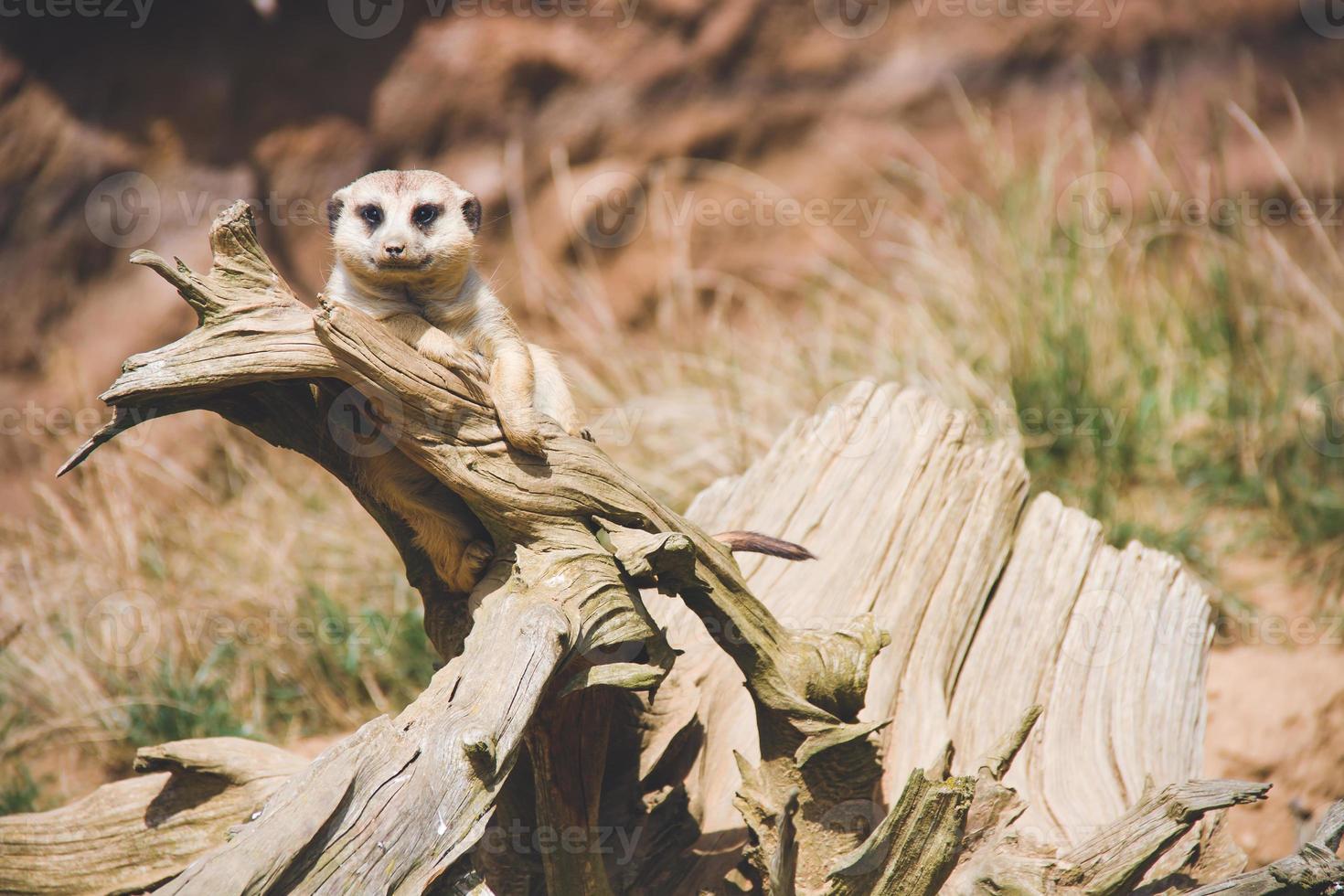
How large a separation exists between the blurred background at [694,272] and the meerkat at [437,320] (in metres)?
0.99

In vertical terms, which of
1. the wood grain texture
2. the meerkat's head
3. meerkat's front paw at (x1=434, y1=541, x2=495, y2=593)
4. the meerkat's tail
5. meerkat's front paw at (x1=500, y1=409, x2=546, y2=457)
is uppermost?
the meerkat's head

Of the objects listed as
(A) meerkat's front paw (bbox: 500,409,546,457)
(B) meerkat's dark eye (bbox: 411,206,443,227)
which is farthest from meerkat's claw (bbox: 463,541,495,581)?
(B) meerkat's dark eye (bbox: 411,206,443,227)

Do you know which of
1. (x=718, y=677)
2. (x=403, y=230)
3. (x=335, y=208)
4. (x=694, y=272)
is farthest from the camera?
(x=694, y=272)

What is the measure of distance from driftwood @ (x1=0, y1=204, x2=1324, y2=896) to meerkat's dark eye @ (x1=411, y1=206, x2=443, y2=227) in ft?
1.77

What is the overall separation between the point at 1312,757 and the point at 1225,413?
1.56 metres

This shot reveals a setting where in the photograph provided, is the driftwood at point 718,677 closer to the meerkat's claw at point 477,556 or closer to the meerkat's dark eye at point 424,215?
the meerkat's claw at point 477,556

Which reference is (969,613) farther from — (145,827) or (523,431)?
(145,827)

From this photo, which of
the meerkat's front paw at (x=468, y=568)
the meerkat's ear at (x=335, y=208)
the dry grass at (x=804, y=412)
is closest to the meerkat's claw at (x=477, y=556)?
the meerkat's front paw at (x=468, y=568)

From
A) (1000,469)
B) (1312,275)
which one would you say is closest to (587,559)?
(1000,469)

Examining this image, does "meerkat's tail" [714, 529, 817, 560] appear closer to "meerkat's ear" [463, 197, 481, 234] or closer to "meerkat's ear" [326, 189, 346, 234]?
"meerkat's ear" [463, 197, 481, 234]

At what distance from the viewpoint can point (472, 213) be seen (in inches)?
116

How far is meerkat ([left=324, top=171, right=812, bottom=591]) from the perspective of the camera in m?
2.35

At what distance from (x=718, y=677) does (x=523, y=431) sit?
1.21m

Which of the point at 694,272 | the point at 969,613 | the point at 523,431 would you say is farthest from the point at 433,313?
the point at 694,272
